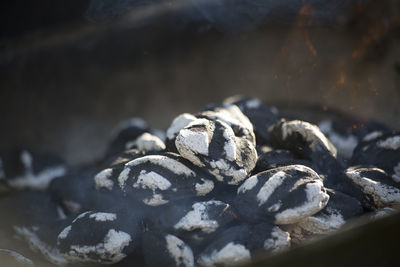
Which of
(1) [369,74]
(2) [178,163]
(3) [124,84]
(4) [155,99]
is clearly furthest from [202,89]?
(2) [178,163]

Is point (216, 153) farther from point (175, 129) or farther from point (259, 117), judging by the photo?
point (259, 117)

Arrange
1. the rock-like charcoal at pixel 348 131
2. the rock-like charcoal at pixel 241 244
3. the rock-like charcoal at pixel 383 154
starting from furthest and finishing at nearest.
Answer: the rock-like charcoal at pixel 348 131, the rock-like charcoal at pixel 383 154, the rock-like charcoal at pixel 241 244

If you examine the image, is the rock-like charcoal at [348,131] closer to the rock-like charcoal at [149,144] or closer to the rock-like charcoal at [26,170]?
the rock-like charcoal at [149,144]

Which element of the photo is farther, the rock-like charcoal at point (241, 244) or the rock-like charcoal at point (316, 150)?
the rock-like charcoal at point (316, 150)

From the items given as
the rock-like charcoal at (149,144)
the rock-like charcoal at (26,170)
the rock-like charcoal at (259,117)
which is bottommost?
the rock-like charcoal at (26,170)

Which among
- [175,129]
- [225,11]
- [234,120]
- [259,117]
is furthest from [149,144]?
[225,11]

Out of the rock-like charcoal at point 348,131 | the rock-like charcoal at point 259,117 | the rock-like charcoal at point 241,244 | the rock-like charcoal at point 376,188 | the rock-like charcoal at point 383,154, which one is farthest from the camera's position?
the rock-like charcoal at point 348,131

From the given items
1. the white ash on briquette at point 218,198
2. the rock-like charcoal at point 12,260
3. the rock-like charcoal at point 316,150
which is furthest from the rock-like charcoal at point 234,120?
the rock-like charcoal at point 12,260

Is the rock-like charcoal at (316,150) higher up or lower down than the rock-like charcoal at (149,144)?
higher up
